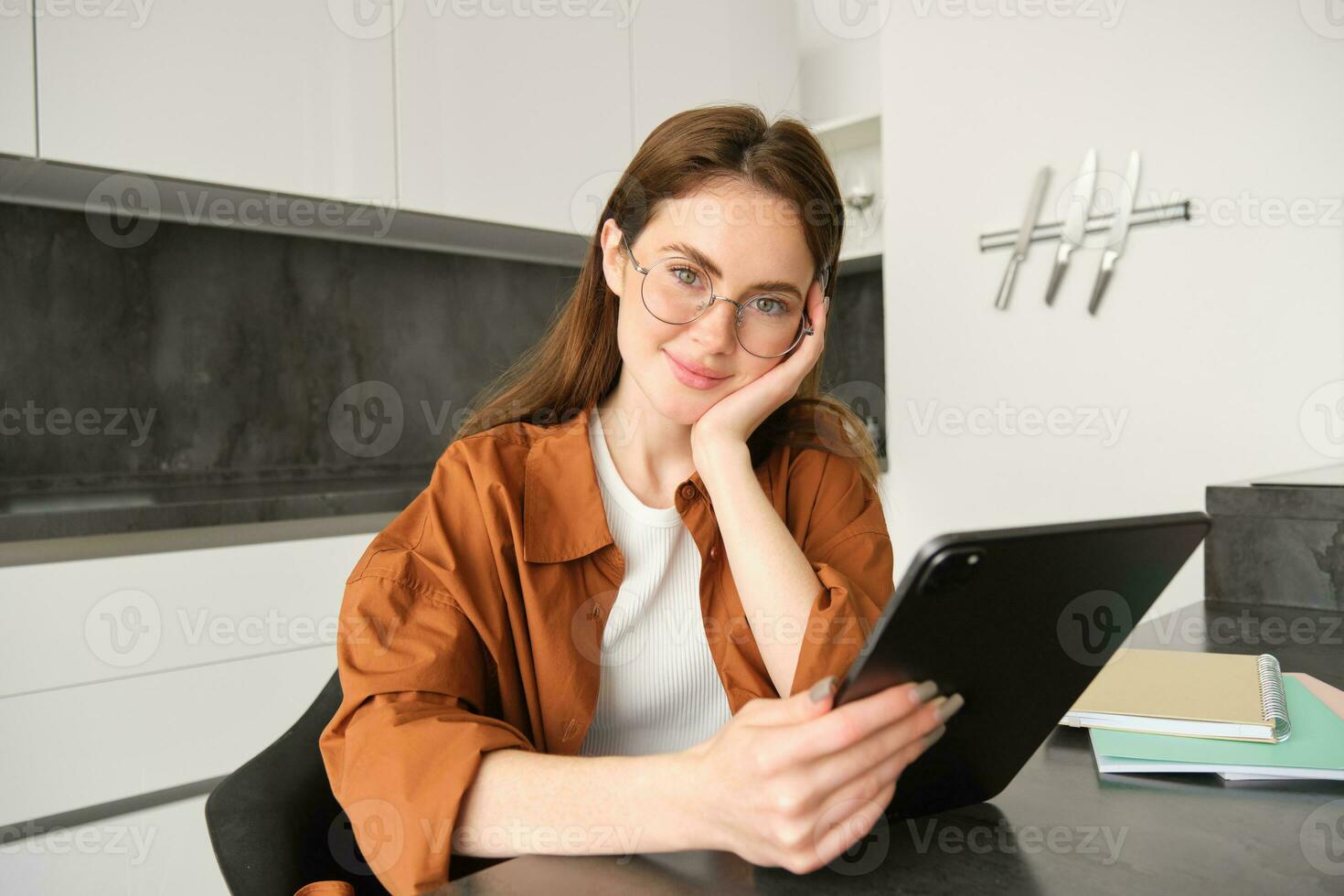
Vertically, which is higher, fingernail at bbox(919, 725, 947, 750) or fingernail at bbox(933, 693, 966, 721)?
fingernail at bbox(933, 693, 966, 721)

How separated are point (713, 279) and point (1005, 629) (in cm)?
52

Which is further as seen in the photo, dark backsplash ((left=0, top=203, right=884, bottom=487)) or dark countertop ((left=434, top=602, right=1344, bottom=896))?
dark backsplash ((left=0, top=203, right=884, bottom=487))

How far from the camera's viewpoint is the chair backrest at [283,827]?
70 cm

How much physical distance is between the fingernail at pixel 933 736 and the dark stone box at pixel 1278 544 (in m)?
0.83

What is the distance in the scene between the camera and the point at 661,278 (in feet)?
3.18

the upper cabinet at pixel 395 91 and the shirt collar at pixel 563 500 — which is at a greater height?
the upper cabinet at pixel 395 91

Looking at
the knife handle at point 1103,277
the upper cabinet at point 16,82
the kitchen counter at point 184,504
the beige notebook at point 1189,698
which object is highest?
the upper cabinet at point 16,82

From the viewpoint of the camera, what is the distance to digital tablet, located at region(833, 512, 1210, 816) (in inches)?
18.1

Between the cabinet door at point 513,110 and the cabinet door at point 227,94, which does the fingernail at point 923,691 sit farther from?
the cabinet door at point 513,110

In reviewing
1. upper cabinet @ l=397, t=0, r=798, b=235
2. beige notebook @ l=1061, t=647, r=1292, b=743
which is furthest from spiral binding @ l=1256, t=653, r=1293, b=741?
upper cabinet @ l=397, t=0, r=798, b=235

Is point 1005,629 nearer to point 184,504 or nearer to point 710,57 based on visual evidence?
point 184,504

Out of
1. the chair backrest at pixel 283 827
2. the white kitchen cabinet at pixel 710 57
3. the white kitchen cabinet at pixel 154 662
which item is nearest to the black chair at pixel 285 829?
the chair backrest at pixel 283 827

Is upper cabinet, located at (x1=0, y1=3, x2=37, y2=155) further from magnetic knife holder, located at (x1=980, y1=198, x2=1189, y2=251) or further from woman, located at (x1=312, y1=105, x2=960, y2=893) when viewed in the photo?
magnetic knife holder, located at (x1=980, y1=198, x2=1189, y2=251)

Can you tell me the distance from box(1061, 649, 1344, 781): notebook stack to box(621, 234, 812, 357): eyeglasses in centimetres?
45
